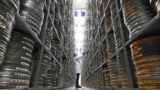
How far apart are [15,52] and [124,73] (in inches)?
70.0

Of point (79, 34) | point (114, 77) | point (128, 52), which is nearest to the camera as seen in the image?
point (128, 52)

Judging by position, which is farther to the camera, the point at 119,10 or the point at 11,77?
the point at 119,10

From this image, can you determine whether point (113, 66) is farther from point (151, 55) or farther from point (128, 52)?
point (151, 55)

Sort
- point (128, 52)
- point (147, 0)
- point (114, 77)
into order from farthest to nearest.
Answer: point (114, 77) < point (128, 52) < point (147, 0)

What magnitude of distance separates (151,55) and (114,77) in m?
1.57

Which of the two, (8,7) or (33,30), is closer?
(8,7)

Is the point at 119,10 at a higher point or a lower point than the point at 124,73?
higher

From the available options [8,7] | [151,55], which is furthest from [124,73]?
[8,7]

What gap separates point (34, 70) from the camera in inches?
104

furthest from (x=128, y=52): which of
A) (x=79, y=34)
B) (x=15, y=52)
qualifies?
(x=79, y=34)

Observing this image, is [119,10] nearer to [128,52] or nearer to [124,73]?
[128,52]

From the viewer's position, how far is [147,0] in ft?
7.09

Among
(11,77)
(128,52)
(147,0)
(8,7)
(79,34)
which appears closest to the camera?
(8,7)

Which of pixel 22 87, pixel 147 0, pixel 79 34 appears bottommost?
pixel 22 87
